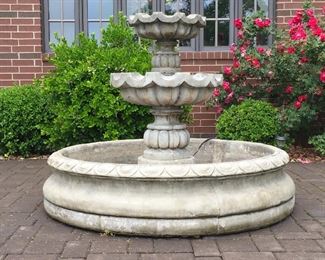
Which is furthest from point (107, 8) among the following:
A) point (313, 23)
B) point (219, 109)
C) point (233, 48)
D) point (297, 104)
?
point (297, 104)

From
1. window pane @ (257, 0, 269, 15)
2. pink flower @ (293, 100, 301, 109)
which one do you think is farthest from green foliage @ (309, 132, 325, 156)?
window pane @ (257, 0, 269, 15)

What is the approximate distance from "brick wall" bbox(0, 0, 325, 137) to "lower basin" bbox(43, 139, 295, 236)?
4366 mm

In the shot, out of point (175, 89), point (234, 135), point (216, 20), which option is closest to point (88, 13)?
point (216, 20)

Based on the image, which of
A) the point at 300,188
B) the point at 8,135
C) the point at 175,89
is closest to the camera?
the point at 175,89

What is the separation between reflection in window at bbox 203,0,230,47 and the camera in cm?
852

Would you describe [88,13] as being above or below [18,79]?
above

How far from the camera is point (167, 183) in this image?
377 centimetres

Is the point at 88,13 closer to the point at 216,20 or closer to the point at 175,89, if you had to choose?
the point at 216,20

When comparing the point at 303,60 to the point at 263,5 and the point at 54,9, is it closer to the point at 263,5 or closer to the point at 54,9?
the point at 263,5

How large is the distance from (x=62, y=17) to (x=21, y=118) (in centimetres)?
214

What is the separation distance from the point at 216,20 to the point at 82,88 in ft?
9.64

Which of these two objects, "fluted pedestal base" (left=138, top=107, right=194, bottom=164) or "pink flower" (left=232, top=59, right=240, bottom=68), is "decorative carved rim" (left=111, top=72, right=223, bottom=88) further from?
"pink flower" (left=232, top=59, right=240, bottom=68)

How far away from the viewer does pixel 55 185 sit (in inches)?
166

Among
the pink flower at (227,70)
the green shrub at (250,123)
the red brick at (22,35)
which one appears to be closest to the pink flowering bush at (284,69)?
the pink flower at (227,70)
